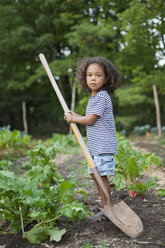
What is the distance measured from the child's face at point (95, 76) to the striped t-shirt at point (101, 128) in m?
0.08

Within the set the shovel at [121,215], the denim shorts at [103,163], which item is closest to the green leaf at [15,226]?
the shovel at [121,215]

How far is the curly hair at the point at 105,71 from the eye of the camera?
2676 mm

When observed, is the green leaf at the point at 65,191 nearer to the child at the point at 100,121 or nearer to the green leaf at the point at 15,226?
the child at the point at 100,121

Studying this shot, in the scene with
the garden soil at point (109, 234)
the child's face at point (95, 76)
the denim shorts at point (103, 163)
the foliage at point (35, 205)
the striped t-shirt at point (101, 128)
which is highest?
the child's face at point (95, 76)

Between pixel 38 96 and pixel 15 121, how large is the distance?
2.14 meters

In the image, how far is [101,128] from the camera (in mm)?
2561

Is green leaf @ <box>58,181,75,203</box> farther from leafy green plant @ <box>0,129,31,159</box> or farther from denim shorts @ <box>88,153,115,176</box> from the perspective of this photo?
leafy green plant @ <box>0,129,31,159</box>

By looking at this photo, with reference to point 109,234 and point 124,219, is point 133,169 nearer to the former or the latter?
point 124,219

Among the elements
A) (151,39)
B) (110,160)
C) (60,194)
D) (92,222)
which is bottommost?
(92,222)

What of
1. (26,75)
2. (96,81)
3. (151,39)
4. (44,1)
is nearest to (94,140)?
(96,81)

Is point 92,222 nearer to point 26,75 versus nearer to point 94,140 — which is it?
point 94,140

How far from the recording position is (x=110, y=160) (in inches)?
101

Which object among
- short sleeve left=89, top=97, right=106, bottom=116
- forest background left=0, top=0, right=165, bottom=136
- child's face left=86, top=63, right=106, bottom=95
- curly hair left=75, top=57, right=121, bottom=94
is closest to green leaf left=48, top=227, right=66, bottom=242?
Answer: short sleeve left=89, top=97, right=106, bottom=116

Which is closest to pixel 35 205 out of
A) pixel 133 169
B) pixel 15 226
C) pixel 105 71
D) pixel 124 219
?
pixel 15 226
